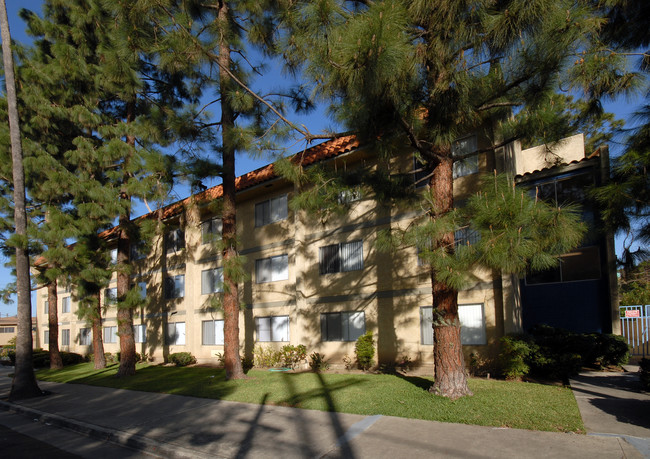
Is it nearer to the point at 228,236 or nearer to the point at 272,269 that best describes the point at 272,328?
the point at 272,269

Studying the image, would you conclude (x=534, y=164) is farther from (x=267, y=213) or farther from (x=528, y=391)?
(x=267, y=213)

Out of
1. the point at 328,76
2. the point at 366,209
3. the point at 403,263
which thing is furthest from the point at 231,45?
the point at 403,263

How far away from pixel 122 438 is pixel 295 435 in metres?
3.22

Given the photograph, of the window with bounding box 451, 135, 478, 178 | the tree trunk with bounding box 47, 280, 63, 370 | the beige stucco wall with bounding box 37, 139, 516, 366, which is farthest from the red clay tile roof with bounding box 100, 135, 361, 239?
the tree trunk with bounding box 47, 280, 63, 370

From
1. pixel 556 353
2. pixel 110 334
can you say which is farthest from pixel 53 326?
pixel 556 353

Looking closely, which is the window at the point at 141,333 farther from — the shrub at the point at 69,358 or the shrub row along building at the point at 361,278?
the shrub at the point at 69,358

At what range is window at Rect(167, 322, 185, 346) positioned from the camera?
890 inches

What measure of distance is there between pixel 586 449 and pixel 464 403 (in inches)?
98.9

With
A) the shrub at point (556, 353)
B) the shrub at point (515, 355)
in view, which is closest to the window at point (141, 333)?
the shrub at point (556, 353)

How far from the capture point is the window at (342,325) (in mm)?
15148

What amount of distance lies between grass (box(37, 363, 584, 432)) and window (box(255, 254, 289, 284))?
4.58 meters

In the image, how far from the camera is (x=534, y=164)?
1491 cm

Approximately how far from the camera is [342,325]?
15633 mm

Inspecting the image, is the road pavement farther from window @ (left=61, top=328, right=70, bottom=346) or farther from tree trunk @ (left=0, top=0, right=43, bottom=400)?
window @ (left=61, top=328, right=70, bottom=346)
